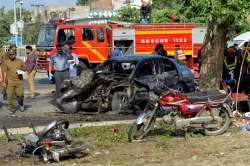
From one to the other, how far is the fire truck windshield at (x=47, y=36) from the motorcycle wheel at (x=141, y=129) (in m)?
15.2

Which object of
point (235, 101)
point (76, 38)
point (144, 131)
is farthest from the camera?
point (76, 38)

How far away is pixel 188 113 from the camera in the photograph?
1050cm

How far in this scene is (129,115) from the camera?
13.9 m

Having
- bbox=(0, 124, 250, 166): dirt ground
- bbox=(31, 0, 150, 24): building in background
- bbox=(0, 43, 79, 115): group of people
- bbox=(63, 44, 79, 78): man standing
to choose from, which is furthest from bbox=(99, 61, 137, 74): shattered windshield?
bbox=(31, 0, 150, 24): building in background

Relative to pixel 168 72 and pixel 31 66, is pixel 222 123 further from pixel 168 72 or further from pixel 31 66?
pixel 31 66

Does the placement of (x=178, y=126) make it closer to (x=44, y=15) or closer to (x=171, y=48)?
(x=171, y=48)

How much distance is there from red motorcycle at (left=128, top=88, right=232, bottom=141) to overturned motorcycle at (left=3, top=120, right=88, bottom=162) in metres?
1.72

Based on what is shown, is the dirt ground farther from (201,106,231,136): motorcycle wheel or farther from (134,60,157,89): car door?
(134,60,157,89): car door

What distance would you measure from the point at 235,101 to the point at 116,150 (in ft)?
14.2

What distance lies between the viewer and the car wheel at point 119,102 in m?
13.9

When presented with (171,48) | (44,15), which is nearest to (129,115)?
(171,48)

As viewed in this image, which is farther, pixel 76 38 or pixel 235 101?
pixel 76 38

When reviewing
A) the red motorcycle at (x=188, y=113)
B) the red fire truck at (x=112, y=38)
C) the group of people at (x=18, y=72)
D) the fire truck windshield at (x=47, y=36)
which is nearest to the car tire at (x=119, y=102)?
the group of people at (x=18, y=72)

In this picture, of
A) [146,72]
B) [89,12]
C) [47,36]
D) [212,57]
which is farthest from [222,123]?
[89,12]
